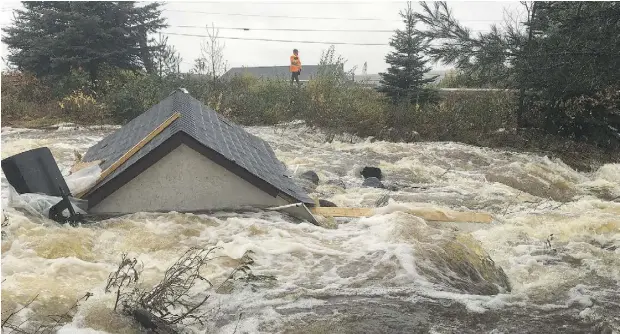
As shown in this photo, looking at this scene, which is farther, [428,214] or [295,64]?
[295,64]

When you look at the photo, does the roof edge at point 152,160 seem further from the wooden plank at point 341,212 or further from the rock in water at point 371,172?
the rock in water at point 371,172

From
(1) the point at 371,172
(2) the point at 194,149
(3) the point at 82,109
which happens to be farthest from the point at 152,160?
(3) the point at 82,109

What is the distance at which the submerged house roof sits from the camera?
5.30 m

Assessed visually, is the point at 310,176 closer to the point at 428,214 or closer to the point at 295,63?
the point at 428,214

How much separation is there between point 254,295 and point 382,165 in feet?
24.2

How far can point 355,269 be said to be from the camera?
4535 millimetres

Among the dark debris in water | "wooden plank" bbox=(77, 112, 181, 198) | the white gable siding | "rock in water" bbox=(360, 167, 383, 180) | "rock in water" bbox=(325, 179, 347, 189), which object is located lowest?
the dark debris in water

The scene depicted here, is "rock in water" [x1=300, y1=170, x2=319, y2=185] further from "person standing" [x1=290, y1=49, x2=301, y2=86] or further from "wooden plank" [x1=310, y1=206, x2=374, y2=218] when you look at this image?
"person standing" [x1=290, y1=49, x2=301, y2=86]

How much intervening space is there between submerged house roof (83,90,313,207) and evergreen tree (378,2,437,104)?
9650 millimetres

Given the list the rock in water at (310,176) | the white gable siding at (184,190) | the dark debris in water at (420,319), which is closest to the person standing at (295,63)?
the rock in water at (310,176)

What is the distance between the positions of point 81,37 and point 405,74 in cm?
1112

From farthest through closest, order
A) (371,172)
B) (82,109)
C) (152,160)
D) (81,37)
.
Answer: (81,37), (82,109), (371,172), (152,160)

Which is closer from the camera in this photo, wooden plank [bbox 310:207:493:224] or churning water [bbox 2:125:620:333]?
churning water [bbox 2:125:620:333]

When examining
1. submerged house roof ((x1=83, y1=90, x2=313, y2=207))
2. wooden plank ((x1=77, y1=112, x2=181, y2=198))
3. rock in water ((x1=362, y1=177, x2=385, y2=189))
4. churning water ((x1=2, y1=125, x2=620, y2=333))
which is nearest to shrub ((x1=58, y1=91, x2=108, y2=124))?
submerged house roof ((x1=83, y1=90, x2=313, y2=207))
